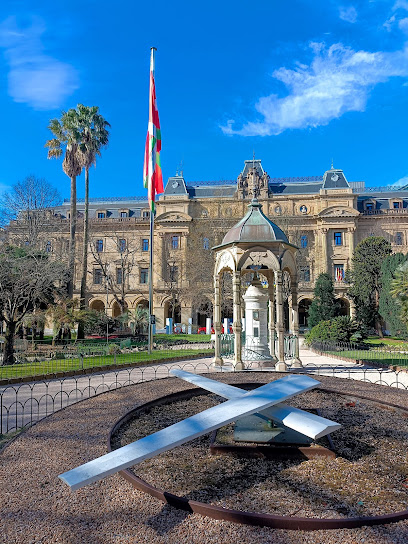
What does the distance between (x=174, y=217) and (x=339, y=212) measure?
18505 millimetres

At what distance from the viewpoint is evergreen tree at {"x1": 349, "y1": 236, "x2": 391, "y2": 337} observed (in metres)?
35.1

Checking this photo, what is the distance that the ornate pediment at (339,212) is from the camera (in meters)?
43.8

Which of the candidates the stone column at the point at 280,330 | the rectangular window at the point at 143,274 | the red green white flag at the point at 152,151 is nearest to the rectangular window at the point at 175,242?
the rectangular window at the point at 143,274

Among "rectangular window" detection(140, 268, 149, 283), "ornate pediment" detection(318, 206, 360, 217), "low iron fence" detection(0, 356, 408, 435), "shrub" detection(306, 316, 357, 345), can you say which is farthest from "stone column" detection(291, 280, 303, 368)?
"rectangular window" detection(140, 268, 149, 283)

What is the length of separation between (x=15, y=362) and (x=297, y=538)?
1534 cm

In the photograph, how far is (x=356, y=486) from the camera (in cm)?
389

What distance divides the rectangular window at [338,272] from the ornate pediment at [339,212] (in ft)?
18.7

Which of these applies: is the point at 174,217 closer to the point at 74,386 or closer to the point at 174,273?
the point at 174,273

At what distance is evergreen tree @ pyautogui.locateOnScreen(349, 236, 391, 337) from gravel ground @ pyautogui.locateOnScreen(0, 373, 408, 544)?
107ft

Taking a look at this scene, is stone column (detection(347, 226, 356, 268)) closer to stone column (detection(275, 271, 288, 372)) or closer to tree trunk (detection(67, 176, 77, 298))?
tree trunk (detection(67, 176, 77, 298))

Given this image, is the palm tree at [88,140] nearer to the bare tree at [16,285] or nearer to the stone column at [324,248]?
the bare tree at [16,285]

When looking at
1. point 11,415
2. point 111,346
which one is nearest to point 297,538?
point 11,415

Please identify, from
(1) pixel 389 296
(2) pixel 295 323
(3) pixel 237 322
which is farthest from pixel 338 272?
(3) pixel 237 322

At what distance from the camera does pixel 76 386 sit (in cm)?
871
